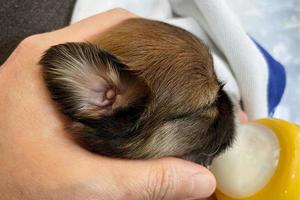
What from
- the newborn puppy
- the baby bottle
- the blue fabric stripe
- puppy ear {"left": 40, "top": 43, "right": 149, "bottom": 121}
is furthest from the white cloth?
puppy ear {"left": 40, "top": 43, "right": 149, "bottom": 121}

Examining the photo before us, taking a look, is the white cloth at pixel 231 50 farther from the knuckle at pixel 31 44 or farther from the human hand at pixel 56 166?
the human hand at pixel 56 166

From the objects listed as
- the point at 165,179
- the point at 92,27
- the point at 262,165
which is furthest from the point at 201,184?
the point at 92,27

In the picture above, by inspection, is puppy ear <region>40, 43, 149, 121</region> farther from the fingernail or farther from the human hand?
the fingernail

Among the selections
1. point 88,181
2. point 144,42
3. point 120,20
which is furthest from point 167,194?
point 120,20

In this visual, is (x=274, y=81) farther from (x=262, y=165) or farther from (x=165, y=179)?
(x=165, y=179)

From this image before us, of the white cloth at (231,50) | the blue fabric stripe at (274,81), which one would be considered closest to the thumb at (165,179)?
the white cloth at (231,50)
